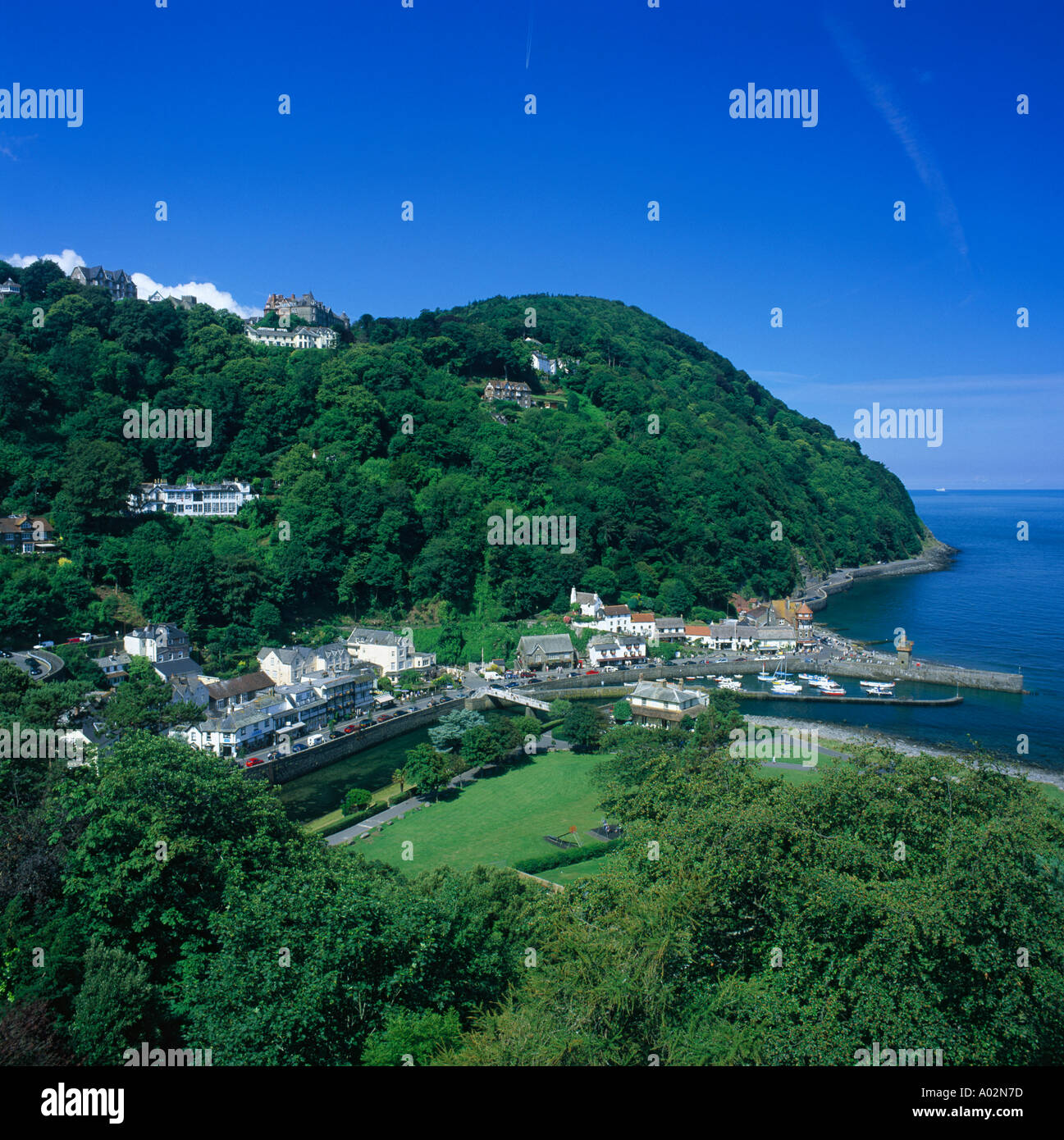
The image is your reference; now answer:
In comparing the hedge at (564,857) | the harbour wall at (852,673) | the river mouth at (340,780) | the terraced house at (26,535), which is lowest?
the river mouth at (340,780)

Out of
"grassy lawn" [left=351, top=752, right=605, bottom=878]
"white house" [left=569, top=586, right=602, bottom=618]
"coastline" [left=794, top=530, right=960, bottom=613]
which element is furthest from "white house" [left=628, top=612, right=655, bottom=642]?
"grassy lawn" [left=351, top=752, right=605, bottom=878]

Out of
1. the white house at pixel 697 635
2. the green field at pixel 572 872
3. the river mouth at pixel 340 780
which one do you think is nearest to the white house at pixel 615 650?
the white house at pixel 697 635

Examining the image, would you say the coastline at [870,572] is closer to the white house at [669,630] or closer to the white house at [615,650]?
the white house at [669,630]

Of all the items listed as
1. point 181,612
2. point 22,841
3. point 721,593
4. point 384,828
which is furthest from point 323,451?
point 22,841

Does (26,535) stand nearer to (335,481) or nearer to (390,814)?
(335,481)

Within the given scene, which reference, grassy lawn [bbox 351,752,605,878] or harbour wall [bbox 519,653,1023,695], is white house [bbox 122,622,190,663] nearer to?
grassy lawn [bbox 351,752,605,878]

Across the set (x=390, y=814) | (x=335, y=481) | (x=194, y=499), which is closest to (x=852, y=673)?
(x=390, y=814)

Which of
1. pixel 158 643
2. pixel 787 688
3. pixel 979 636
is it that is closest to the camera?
pixel 158 643
